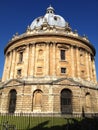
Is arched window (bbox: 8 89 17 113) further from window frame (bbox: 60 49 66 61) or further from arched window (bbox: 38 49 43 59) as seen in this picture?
window frame (bbox: 60 49 66 61)

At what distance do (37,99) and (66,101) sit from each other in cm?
439

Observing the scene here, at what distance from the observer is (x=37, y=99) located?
26.4 meters

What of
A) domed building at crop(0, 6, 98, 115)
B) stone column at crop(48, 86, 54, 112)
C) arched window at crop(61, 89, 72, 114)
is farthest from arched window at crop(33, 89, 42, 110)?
arched window at crop(61, 89, 72, 114)

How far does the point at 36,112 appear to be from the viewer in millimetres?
25219

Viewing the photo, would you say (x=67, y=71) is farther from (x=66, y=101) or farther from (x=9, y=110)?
(x=9, y=110)

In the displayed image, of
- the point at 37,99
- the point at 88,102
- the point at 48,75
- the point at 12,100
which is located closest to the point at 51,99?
the point at 37,99

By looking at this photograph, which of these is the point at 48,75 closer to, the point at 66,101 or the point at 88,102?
the point at 66,101

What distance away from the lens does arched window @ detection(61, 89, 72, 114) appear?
2587 centimetres

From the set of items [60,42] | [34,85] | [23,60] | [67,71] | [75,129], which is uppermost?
[60,42]

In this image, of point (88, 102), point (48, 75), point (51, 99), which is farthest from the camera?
point (88, 102)

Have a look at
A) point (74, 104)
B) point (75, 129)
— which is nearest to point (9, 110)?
point (74, 104)

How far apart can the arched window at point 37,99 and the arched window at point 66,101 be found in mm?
3351

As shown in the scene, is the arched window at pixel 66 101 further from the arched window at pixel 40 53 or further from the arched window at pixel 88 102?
the arched window at pixel 40 53

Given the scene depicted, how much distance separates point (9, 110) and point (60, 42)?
550 inches
